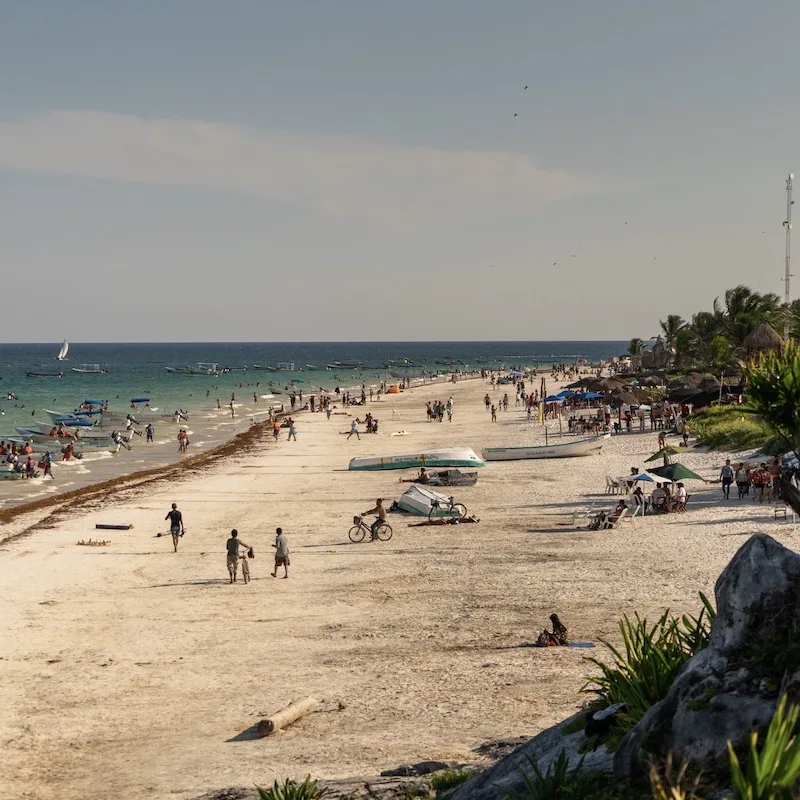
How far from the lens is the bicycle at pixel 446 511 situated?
27.3m

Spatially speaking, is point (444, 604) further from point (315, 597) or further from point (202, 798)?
point (202, 798)

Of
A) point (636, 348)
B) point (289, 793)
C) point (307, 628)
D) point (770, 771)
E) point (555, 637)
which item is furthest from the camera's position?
point (636, 348)

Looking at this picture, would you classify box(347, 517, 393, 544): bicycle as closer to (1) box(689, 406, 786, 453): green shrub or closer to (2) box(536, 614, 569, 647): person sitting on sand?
(2) box(536, 614, 569, 647): person sitting on sand

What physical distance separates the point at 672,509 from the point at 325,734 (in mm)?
17105

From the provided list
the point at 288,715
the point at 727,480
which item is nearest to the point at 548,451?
the point at 727,480

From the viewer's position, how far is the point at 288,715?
1225cm

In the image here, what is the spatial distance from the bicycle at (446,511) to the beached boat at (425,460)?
11688 millimetres

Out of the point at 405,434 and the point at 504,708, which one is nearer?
the point at 504,708

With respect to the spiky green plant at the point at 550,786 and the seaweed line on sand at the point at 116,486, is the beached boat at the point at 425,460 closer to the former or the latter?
the seaweed line on sand at the point at 116,486

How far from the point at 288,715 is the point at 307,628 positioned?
4.50 m

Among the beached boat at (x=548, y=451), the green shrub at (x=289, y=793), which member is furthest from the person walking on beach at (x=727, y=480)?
the green shrub at (x=289, y=793)

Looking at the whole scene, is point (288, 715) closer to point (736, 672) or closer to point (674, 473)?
point (736, 672)

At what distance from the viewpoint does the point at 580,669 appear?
13.7m

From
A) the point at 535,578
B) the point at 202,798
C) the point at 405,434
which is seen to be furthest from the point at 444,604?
the point at 405,434
